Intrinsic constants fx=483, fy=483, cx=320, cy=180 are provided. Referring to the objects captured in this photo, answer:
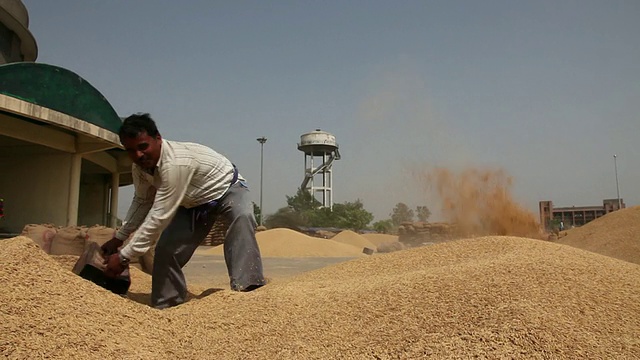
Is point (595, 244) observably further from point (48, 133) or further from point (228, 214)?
point (48, 133)

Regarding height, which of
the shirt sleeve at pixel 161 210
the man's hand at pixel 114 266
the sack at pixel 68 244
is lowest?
the man's hand at pixel 114 266

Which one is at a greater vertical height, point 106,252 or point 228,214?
point 228,214

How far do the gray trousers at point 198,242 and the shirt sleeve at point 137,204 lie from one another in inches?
8.4

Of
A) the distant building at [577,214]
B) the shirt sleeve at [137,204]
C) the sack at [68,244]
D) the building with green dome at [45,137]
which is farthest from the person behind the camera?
the distant building at [577,214]

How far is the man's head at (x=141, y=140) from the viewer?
2.57 m

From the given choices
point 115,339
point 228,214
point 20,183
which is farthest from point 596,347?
point 20,183

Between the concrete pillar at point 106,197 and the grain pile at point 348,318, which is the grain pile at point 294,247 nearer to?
the concrete pillar at point 106,197

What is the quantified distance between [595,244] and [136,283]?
22.4ft

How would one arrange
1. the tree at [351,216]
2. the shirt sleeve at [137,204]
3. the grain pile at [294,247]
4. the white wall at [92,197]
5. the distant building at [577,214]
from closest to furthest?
the shirt sleeve at [137,204] → the grain pile at [294,247] → the white wall at [92,197] → the distant building at [577,214] → the tree at [351,216]

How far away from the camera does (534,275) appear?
2389mm

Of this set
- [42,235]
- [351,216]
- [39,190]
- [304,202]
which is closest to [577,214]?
[351,216]

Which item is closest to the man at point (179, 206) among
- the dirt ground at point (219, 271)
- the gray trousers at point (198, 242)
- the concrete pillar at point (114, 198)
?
the gray trousers at point (198, 242)

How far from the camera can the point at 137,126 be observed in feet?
8.44

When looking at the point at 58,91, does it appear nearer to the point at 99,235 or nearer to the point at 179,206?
the point at 99,235
